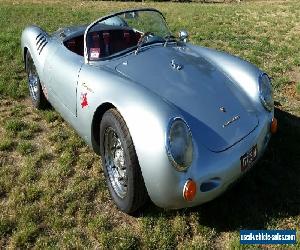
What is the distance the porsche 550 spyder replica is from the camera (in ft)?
10.9

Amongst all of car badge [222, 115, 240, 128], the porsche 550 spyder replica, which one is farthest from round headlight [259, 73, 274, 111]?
car badge [222, 115, 240, 128]

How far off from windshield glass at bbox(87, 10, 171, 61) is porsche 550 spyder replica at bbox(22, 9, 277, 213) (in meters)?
0.01

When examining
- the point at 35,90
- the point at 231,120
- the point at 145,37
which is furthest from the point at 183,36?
the point at 35,90

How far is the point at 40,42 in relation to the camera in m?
5.65

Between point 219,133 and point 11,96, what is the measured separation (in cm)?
400

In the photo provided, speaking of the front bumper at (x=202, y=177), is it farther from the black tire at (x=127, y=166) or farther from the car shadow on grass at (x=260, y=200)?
the car shadow on grass at (x=260, y=200)

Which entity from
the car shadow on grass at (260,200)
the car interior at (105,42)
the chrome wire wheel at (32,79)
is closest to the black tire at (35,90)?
the chrome wire wheel at (32,79)

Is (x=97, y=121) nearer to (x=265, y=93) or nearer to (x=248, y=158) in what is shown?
(x=248, y=158)

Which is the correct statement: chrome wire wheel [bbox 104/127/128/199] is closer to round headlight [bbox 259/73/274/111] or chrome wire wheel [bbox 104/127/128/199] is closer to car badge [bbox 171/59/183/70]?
car badge [bbox 171/59/183/70]

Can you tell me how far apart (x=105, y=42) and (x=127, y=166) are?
189cm

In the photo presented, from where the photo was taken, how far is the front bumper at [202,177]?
3264mm

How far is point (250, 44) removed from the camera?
9414 mm

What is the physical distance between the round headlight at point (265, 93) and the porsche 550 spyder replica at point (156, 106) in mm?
11

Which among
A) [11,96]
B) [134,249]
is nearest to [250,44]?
[11,96]
